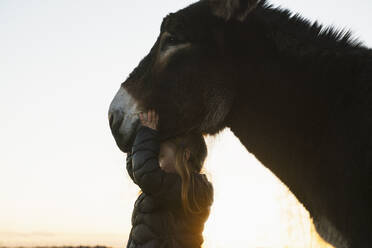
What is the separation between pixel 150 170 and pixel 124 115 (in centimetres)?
48

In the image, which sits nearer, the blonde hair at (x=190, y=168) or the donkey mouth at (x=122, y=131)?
the donkey mouth at (x=122, y=131)

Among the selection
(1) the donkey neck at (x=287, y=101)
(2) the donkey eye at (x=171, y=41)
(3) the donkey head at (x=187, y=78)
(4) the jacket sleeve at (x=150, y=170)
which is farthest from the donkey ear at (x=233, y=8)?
(4) the jacket sleeve at (x=150, y=170)

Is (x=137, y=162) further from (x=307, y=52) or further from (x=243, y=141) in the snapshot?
(x=307, y=52)

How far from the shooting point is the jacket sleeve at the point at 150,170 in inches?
136

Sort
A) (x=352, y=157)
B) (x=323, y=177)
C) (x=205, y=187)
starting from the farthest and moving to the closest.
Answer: (x=205, y=187), (x=323, y=177), (x=352, y=157)

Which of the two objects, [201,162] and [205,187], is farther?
[201,162]

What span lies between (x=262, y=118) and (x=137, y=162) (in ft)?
3.55

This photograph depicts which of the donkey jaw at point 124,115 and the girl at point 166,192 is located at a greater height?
the donkey jaw at point 124,115

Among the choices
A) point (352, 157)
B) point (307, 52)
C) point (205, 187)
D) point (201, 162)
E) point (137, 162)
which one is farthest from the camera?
point (201, 162)

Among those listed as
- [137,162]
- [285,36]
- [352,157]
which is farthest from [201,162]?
[352,157]

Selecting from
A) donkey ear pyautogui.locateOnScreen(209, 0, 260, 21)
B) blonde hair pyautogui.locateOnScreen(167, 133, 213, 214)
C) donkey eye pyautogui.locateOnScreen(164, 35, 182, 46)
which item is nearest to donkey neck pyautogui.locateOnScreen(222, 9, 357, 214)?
donkey ear pyautogui.locateOnScreen(209, 0, 260, 21)

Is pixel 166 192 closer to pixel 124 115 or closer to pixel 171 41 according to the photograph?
pixel 124 115

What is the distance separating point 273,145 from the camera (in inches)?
116

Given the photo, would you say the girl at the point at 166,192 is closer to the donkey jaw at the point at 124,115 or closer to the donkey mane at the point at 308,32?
the donkey jaw at the point at 124,115
